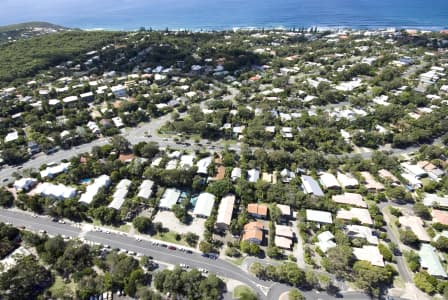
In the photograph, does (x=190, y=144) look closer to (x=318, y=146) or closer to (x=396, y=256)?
(x=318, y=146)

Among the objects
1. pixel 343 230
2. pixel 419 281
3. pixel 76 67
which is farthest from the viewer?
pixel 76 67

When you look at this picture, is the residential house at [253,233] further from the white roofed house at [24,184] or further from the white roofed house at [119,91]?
the white roofed house at [119,91]

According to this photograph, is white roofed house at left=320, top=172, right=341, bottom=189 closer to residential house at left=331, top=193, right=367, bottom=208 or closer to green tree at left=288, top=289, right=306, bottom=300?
residential house at left=331, top=193, right=367, bottom=208

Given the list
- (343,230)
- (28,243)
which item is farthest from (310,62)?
(28,243)

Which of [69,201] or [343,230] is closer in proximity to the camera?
[343,230]

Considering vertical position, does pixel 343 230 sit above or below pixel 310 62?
below

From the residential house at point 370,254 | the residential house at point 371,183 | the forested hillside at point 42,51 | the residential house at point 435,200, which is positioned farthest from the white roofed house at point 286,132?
the forested hillside at point 42,51

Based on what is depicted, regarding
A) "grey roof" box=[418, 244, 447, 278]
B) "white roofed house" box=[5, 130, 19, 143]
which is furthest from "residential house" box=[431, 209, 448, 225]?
"white roofed house" box=[5, 130, 19, 143]
